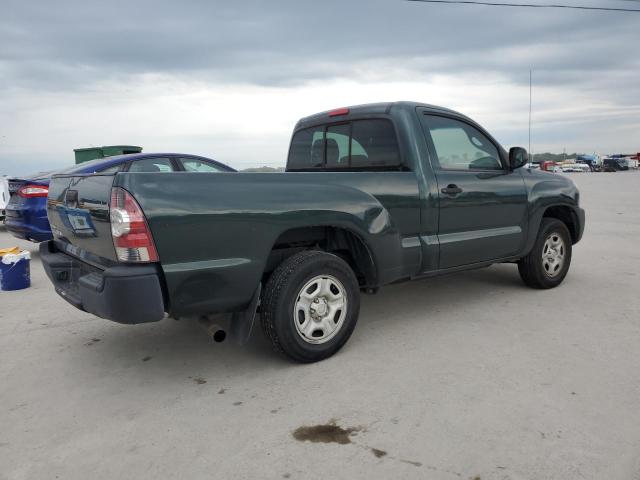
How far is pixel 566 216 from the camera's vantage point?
5.57m

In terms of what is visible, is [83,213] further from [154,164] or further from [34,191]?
[34,191]

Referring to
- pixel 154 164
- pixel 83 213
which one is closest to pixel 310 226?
pixel 83 213

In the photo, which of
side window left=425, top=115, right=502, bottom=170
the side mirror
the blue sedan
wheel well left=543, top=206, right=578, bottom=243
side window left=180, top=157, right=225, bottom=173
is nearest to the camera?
side window left=425, top=115, right=502, bottom=170

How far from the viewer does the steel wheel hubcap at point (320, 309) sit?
330 cm

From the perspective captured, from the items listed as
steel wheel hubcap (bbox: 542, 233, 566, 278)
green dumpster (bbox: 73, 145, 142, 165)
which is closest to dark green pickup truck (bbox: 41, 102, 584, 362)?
steel wheel hubcap (bbox: 542, 233, 566, 278)

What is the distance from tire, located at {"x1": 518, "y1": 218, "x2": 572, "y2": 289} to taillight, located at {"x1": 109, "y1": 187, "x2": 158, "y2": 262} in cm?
389

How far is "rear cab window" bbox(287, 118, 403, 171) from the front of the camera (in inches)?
162

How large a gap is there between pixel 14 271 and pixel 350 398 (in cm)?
471

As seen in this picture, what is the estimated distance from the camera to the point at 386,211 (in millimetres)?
3725

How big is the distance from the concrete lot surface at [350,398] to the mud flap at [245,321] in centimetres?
29

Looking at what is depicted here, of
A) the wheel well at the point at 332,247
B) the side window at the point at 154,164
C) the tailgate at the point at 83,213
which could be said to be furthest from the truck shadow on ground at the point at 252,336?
the side window at the point at 154,164

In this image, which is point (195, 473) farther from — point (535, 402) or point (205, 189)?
point (535, 402)

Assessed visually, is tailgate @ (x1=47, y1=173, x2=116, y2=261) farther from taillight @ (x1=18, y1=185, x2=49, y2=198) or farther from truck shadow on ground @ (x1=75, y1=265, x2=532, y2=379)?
taillight @ (x1=18, y1=185, x2=49, y2=198)

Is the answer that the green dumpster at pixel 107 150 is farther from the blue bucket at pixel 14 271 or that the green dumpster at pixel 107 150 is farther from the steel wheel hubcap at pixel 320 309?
the steel wheel hubcap at pixel 320 309
